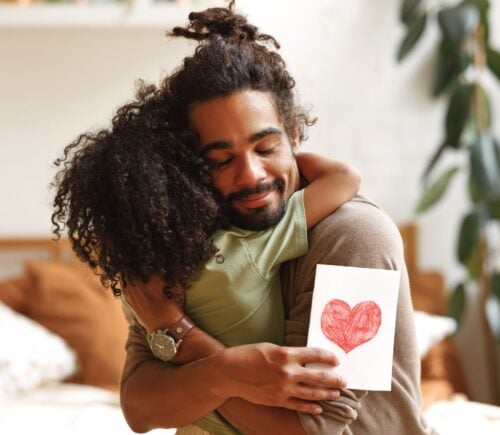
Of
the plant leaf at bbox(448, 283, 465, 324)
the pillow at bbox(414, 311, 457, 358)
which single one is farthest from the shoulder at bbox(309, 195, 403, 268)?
the plant leaf at bbox(448, 283, 465, 324)

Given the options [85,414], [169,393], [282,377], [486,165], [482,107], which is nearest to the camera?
[282,377]

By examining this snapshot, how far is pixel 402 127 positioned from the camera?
317 cm

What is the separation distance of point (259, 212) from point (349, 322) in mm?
211

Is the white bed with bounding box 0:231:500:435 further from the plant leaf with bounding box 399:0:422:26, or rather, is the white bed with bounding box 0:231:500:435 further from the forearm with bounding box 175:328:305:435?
the plant leaf with bounding box 399:0:422:26

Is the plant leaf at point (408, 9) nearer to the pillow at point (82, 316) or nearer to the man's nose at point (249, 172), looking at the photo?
the pillow at point (82, 316)

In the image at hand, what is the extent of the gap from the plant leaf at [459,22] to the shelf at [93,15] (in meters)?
0.87

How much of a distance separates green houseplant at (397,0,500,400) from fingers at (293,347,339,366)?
1.76 m

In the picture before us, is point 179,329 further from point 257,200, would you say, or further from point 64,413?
point 64,413

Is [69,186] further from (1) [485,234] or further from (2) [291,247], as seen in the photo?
(1) [485,234]

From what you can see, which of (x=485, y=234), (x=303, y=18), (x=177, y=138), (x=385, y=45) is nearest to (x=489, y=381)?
(x=485, y=234)

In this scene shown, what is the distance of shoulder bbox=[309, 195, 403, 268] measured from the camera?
1.11m

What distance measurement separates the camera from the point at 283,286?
1.20 meters

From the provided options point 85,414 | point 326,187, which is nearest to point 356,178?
point 326,187

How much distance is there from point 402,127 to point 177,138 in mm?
2149
